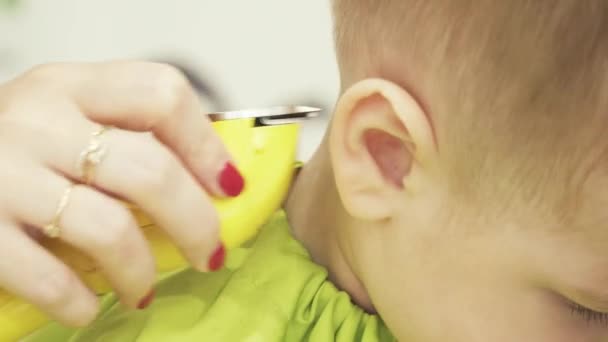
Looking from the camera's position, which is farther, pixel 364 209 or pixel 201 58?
pixel 201 58

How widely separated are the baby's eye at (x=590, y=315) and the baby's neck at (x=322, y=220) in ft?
0.59

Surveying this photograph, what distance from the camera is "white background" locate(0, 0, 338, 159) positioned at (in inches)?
40.6

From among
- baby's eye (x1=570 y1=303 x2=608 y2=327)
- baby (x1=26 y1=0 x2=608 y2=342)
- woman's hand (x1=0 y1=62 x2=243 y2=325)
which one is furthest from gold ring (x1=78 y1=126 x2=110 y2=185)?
baby's eye (x1=570 y1=303 x2=608 y2=327)

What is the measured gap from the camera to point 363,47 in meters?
0.54

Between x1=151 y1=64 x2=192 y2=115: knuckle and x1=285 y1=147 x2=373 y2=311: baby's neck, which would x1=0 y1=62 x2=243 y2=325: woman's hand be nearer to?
x1=151 y1=64 x2=192 y2=115: knuckle

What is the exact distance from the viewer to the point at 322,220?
67 cm

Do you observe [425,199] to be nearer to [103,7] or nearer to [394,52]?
[394,52]

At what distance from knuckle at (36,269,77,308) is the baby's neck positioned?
22 centimetres

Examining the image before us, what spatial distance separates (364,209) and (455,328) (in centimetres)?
10

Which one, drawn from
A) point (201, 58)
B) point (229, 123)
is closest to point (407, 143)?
point (229, 123)

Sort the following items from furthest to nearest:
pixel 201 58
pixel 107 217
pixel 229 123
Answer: pixel 201 58 < pixel 229 123 < pixel 107 217

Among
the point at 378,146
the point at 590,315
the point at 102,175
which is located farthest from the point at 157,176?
the point at 590,315

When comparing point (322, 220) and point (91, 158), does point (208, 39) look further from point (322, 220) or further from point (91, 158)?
point (91, 158)

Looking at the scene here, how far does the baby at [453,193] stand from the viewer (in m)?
0.45
